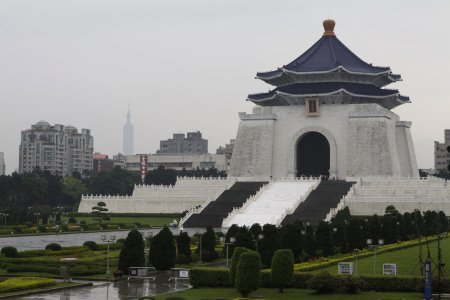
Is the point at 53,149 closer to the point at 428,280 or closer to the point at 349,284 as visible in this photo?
the point at 349,284

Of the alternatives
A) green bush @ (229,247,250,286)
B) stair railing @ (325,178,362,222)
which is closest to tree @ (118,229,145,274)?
green bush @ (229,247,250,286)

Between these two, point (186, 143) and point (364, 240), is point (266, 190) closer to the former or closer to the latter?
point (364, 240)

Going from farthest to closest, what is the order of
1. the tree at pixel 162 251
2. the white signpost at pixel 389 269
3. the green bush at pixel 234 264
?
1. the tree at pixel 162 251
2. the white signpost at pixel 389 269
3. the green bush at pixel 234 264

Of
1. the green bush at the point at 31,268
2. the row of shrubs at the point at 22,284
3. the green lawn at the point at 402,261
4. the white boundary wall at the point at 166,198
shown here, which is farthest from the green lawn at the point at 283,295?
the white boundary wall at the point at 166,198

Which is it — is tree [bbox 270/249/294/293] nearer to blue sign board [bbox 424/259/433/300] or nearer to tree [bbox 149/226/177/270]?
blue sign board [bbox 424/259/433/300]

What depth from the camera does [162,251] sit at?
28688mm

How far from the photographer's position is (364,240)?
111 feet

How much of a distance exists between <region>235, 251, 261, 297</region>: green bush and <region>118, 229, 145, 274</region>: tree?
6364mm

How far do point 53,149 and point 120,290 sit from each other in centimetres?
12541

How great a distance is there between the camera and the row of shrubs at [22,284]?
22.7 m

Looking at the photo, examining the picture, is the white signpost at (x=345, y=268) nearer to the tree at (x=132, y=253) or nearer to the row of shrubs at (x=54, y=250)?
the tree at (x=132, y=253)

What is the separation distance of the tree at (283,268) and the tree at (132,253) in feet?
19.9

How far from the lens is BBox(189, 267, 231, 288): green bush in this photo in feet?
79.7

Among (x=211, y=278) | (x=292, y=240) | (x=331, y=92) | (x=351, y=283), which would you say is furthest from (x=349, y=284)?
(x=331, y=92)
